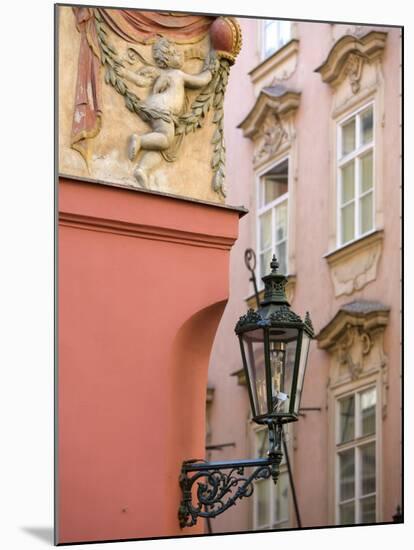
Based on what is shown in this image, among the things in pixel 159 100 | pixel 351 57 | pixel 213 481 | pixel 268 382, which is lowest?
pixel 213 481

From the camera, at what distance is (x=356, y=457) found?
9141 millimetres

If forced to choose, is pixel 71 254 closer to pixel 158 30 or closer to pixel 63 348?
pixel 63 348

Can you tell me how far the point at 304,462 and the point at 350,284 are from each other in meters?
1.06

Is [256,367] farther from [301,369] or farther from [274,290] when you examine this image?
[274,290]

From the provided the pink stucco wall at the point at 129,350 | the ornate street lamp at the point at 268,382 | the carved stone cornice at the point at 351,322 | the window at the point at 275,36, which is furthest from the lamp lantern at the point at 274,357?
the window at the point at 275,36

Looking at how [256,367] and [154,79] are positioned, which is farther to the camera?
[154,79]

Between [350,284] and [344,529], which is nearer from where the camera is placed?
[344,529]

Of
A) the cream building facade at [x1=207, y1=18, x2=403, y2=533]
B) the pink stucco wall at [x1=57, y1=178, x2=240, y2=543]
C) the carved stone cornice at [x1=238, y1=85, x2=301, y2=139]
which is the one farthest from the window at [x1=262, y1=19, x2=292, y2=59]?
the pink stucco wall at [x1=57, y1=178, x2=240, y2=543]

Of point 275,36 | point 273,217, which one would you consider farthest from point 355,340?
point 275,36

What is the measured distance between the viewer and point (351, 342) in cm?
945

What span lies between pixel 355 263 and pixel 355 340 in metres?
0.41

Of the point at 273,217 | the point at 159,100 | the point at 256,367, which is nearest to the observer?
the point at 256,367

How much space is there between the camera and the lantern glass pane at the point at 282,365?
20.3 ft

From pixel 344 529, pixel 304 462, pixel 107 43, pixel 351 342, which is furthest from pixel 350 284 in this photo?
pixel 107 43
